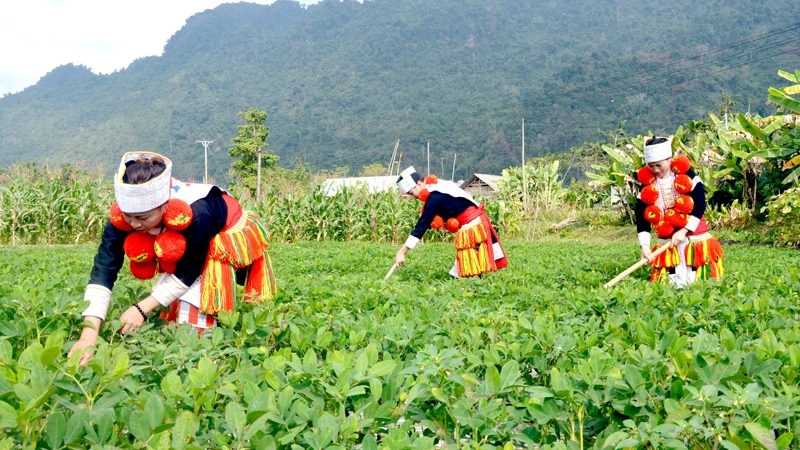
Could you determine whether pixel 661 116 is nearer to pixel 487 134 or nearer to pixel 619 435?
pixel 487 134

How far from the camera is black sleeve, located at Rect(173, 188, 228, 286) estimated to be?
3420mm

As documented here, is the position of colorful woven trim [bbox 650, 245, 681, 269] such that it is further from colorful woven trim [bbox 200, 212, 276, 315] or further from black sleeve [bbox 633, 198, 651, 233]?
colorful woven trim [bbox 200, 212, 276, 315]

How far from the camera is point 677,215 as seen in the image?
6.29 metres

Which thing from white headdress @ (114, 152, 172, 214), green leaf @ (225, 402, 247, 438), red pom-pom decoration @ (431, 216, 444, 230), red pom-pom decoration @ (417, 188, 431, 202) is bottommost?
red pom-pom decoration @ (431, 216, 444, 230)

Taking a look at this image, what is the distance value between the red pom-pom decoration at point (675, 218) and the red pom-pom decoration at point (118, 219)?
4.96 metres

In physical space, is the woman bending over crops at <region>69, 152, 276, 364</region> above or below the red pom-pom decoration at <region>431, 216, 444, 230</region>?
above

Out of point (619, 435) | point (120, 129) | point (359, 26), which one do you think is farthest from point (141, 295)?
point (359, 26)

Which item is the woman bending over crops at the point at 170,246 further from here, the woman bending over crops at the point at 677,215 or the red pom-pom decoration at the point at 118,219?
the woman bending over crops at the point at 677,215

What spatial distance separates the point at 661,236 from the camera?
6.56 metres

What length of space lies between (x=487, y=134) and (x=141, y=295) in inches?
2823

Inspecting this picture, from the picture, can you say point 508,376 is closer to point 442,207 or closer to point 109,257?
point 109,257

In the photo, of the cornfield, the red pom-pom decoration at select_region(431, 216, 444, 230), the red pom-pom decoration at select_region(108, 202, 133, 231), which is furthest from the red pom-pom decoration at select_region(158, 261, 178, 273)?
the cornfield

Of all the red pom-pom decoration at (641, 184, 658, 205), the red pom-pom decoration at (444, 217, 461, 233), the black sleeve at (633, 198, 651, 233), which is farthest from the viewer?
the red pom-pom decoration at (444, 217, 461, 233)

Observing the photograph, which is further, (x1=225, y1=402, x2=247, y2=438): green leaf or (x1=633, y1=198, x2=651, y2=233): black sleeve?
(x1=633, y1=198, x2=651, y2=233): black sleeve
